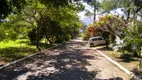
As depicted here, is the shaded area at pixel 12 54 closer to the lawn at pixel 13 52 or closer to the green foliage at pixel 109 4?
the lawn at pixel 13 52

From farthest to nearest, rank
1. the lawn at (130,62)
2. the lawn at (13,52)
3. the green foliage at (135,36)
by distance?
the lawn at (13,52)
the lawn at (130,62)
the green foliage at (135,36)

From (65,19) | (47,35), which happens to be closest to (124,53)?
(65,19)

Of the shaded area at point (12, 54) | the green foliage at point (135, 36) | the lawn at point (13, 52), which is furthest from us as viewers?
the shaded area at point (12, 54)

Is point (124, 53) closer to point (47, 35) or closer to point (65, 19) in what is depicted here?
point (65, 19)

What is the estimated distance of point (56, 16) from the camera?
26.8 m

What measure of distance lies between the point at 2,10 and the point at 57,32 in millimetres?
28854

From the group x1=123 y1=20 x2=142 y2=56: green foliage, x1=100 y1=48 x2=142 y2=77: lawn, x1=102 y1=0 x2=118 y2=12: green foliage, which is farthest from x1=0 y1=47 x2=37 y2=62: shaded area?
x1=102 y1=0 x2=118 y2=12: green foliage

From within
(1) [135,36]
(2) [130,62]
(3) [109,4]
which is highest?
(3) [109,4]

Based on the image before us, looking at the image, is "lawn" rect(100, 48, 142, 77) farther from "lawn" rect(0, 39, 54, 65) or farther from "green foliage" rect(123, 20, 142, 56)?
"lawn" rect(0, 39, 54, 65)

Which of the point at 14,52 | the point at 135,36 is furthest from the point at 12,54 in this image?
the point at 135,36

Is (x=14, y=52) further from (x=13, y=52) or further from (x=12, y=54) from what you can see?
(x=12, y=54)

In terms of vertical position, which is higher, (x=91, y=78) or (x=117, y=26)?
(x=117, y=26)

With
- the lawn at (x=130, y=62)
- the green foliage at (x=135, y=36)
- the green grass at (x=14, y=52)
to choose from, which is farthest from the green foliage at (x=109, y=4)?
the green foliage at (x=135, y=36)

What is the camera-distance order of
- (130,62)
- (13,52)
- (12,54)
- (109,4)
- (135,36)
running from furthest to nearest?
(109,4) → (13,52) → (12,54) → (130,62) → (135,36)
